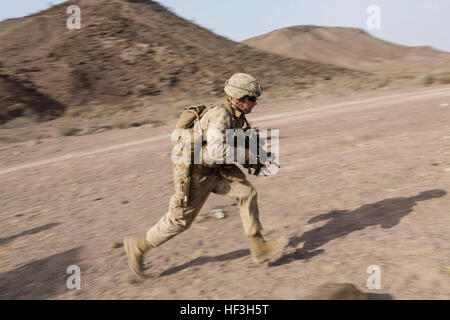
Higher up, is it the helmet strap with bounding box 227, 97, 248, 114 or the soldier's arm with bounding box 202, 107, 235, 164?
the helmet strap with bounding box 227, 97, 248, 114

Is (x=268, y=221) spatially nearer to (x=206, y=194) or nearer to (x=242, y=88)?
(x=206, y=194)

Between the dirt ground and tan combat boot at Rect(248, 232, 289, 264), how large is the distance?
0.43 ft

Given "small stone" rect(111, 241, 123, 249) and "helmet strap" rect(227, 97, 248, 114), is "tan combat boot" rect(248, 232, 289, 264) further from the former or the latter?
"small stone" rect(111, 241, 123, 249)

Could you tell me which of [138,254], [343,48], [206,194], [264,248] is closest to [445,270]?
[264,248]

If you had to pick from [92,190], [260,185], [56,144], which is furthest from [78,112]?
[260,185]

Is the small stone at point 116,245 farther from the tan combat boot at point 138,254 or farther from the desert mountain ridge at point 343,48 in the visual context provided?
the desert mountain ridge at point 343,48

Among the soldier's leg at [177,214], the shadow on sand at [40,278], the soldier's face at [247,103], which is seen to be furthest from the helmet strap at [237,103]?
the shadow on sand at [40,278]

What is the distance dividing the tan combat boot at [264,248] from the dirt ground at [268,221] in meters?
0.13

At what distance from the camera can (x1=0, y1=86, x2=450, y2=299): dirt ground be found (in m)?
3.94

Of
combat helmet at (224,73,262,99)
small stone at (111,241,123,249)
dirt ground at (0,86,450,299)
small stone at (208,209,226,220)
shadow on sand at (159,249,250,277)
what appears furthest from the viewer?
small stone at (208,209,226,220)

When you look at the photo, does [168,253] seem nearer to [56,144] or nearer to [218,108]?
[218,108]

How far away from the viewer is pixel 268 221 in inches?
215

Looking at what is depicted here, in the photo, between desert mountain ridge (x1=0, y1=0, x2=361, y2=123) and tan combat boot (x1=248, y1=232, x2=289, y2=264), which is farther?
desert mountain ridge (x1=0, y1=0, x2=361, y2=123)

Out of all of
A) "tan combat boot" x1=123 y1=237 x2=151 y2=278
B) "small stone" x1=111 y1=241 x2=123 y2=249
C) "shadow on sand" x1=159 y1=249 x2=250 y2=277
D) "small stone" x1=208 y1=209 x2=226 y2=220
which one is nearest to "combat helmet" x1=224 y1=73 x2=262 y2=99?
"tan combat boot" x1=123 y1=237 x2=151 y2=278
